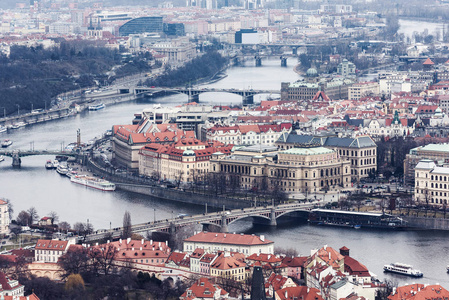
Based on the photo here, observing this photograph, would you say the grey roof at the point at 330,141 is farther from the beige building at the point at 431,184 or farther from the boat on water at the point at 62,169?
the boat on water at the point at 62,169

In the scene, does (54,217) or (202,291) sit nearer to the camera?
(202,291)

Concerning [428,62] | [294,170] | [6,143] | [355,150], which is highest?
[355,150]

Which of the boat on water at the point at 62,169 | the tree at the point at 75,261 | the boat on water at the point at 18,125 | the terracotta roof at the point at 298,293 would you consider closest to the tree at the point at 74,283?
the tree at the point at 75,261

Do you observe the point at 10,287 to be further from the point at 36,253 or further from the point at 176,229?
the point at 176,229

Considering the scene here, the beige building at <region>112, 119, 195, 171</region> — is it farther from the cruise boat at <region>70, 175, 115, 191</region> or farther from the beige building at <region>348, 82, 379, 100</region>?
the beige building at <region>348, 82, 379, 100</region>

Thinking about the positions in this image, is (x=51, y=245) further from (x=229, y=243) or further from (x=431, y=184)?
(x=431, y=184)

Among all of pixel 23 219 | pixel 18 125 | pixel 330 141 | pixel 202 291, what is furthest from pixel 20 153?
pixel 202 291

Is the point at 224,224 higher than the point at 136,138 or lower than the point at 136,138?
lower

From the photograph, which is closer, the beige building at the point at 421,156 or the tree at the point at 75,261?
the tree at the point at 75,261
